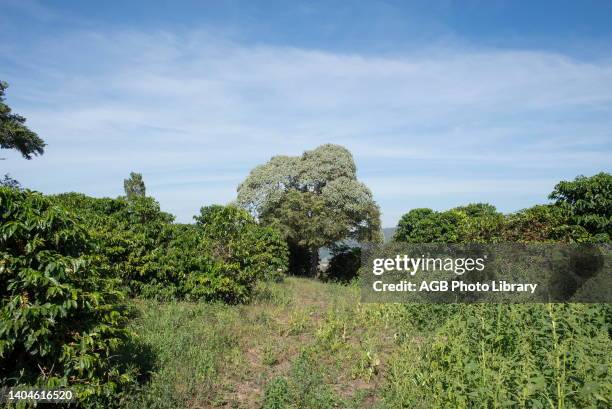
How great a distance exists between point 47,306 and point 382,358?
4285 mm

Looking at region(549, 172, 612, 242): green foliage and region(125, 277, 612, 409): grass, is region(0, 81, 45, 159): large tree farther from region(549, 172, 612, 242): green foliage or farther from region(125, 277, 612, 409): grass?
region(549, 172, 612, 242): green foliage

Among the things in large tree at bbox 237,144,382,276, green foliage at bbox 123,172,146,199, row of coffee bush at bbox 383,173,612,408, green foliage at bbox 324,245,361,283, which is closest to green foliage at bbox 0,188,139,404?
row of coffee bush at bbox 383,173,612,408

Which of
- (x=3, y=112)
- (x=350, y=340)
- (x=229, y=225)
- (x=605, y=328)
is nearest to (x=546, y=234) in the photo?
(x=605, y=328)

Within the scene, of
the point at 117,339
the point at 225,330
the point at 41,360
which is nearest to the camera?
the point at 41,360

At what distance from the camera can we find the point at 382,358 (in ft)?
20.4

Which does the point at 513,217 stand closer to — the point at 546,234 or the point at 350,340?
the point at 546,234

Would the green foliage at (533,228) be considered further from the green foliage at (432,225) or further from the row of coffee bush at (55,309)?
the row of coffee bush at (55,309)

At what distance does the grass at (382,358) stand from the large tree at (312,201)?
1056cm

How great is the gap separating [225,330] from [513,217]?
272 inches

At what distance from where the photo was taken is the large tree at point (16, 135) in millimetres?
23422

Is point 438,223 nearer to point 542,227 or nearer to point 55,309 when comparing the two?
point 542,227

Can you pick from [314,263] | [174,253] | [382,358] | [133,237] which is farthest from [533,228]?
[314,263]

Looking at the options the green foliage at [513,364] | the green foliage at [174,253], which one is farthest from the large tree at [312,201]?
the green foliage at [513,364]

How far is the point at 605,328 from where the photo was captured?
5332 mm
